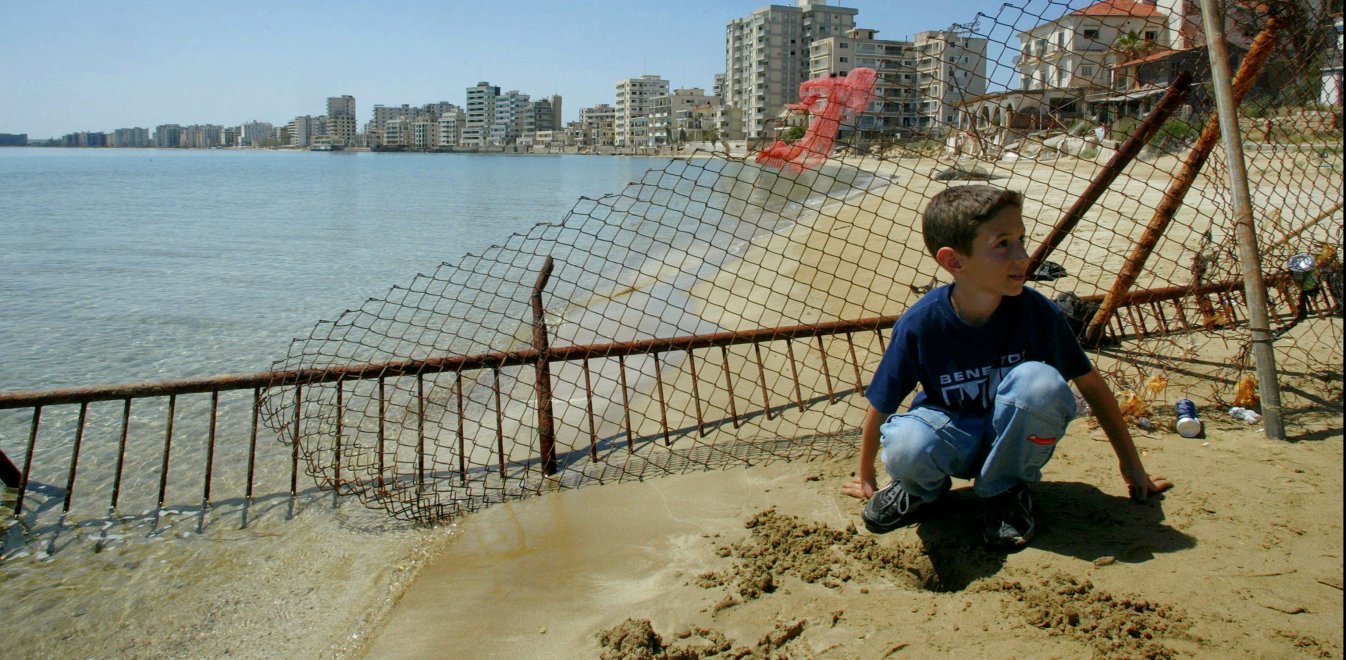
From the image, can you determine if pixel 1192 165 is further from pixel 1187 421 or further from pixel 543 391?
pixel 543 391

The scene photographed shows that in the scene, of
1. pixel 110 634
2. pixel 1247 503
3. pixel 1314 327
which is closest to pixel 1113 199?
pixel 1314 327

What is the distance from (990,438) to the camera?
9.21 ft

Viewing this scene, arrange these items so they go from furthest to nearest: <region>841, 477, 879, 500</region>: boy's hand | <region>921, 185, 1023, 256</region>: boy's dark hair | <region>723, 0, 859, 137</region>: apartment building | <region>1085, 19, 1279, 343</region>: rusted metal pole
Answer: <region>723, 0, 859, 137</region>: apartment building
<region>1085, 19, 1279, 343</region>: rusted metal pole
<region>841, 477, 879, 500</region>: boy's hand
<region>921, 185, 1023, 256</region>: boy's dark hair

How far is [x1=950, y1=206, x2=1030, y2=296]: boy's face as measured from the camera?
2.62 metres

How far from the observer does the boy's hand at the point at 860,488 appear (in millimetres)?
3219

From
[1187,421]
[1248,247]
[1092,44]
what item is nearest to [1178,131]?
[1092,44]

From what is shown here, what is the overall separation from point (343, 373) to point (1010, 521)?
3.14m

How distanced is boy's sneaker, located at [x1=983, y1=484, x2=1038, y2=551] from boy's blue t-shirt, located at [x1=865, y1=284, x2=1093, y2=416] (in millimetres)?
288

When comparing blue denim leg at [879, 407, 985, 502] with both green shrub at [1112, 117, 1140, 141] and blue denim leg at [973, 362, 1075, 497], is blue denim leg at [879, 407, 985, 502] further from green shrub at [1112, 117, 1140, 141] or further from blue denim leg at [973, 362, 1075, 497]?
green shrub at [1112, 117, 1140, 141]

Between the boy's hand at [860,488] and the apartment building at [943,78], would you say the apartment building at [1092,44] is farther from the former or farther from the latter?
the boy's hand at [860,488]

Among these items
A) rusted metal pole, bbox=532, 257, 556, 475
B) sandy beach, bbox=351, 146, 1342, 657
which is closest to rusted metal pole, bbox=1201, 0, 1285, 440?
sandy beach, bbox=351, 146, 1342, 657

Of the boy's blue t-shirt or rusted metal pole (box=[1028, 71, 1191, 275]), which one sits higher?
rusted metal pole (box=[1028, 71, 1191, 275])

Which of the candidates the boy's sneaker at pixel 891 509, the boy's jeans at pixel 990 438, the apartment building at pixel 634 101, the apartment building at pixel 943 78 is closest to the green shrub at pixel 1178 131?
the apartment building at pixel 943 78

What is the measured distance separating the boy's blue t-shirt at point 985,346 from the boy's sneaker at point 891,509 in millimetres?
364
